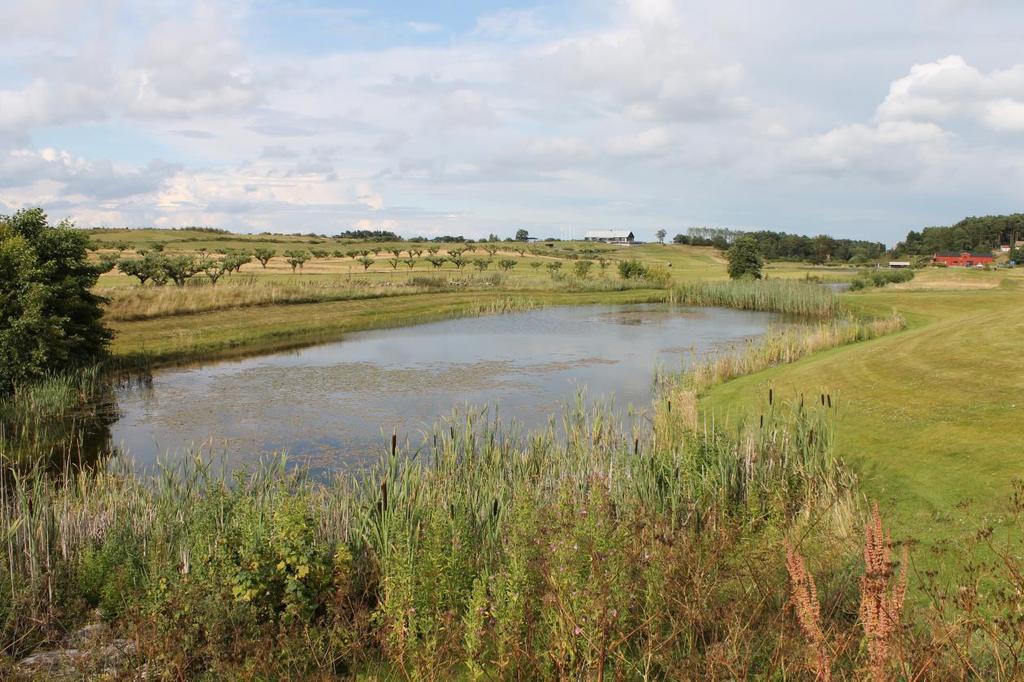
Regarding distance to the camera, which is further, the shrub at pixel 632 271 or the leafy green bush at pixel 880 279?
the shrub at pixel 632 271

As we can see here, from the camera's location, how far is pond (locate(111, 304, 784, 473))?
15219mm

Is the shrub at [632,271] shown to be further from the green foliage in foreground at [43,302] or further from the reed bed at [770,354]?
the green foliage in foreground at [43,302]

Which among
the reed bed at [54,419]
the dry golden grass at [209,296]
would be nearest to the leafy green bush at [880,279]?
the dry golden grass at [209,296]

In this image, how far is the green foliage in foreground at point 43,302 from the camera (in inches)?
658

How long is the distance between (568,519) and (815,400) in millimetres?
10221

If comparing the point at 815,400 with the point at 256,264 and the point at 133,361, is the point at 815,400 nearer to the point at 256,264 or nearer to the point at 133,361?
the point at 133,361

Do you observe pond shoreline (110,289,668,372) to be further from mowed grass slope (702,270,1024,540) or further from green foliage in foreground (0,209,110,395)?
mowed grass slope (702,270,1024,540)

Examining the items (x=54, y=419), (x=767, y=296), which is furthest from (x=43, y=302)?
(x=767, y=296)

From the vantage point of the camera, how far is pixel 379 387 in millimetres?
20719

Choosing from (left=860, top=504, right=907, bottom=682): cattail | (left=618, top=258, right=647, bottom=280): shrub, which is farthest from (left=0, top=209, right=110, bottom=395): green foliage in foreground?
(left=618, top=258, right=647, bottom=280): shrub

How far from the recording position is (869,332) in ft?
85.1

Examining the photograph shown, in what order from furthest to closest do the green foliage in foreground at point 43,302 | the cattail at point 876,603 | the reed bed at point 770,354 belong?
the reed bed at point 770,354, the green foliage in foreground at point 43,302, the cattail at point 876,603

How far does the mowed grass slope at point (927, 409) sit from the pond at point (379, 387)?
3.63 m

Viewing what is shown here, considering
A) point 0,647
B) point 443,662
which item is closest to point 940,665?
point 443,662
